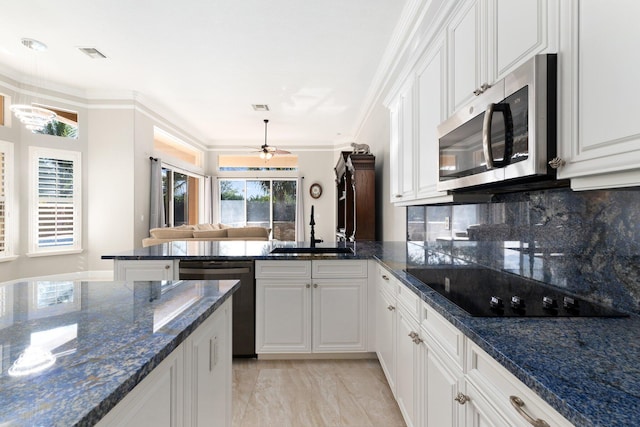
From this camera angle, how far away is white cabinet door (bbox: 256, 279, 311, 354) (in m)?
2.55

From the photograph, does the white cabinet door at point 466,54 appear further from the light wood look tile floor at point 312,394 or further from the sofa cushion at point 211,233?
the sofa cushion at point 211,233

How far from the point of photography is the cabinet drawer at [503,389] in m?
0.65

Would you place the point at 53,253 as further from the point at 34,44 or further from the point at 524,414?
the point at 524,414

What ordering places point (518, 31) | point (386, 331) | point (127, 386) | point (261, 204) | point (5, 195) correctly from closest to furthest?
point (127, 386), point (518, 31), point (386, 331), point (5, 195), point (261, 204)

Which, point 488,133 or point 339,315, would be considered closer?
point 488,133

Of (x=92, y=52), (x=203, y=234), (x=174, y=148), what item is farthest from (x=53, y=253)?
(x=174, y=148)

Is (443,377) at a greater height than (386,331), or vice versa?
(443,377)

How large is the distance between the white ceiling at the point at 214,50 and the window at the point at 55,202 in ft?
3.71

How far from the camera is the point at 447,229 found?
2354 mm

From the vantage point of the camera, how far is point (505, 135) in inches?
45.0

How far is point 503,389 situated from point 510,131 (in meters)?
0.83

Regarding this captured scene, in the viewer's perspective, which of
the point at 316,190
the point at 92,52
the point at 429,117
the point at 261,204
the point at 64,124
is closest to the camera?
the point at 429,117

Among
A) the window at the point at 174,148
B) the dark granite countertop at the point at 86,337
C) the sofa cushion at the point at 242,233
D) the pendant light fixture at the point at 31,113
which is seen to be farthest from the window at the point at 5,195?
the dark granite countertop at the point at 86,337

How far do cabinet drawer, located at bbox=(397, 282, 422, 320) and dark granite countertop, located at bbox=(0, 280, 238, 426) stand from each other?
84cm
